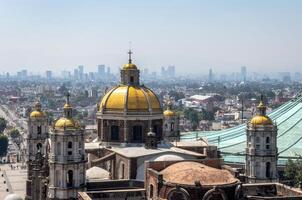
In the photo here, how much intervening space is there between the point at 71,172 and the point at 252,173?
1367 centimetres

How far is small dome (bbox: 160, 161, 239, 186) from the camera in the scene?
29938mm

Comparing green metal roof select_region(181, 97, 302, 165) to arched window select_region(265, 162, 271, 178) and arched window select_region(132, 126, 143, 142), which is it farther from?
arched window select_region(132, 126, 143, 142)

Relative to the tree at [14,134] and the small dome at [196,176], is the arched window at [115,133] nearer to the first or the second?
the small dome at [196,176]

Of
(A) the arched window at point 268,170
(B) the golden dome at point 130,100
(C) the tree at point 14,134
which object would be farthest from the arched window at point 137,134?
(C) the tree at point 14,134

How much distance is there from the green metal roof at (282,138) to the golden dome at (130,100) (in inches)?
509

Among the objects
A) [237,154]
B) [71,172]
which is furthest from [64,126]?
[237,154]

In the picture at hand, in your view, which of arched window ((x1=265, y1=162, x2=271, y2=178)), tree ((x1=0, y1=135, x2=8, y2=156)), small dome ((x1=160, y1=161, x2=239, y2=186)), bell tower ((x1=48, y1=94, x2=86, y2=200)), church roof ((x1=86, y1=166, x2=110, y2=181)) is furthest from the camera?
tree ((x1=0, y1=135, x2=8, y2=156))

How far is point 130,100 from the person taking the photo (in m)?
43.6

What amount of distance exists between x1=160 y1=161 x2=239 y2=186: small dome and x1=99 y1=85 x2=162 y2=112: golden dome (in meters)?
12.2

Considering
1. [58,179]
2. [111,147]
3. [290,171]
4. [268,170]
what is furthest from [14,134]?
[58,179]

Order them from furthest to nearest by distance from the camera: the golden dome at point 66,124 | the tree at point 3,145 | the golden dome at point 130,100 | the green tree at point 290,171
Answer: the tree at point 3,145 → the green tree at point 290,171 → the golden dome at point 130,100 → the golden dome at point 66,124

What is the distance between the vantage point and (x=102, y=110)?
44.2 m

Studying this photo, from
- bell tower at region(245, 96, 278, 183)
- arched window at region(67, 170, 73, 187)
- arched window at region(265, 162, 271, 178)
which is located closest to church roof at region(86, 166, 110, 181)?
arched window at region(67, 170, 73, 187)

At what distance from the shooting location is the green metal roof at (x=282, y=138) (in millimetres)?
54750
